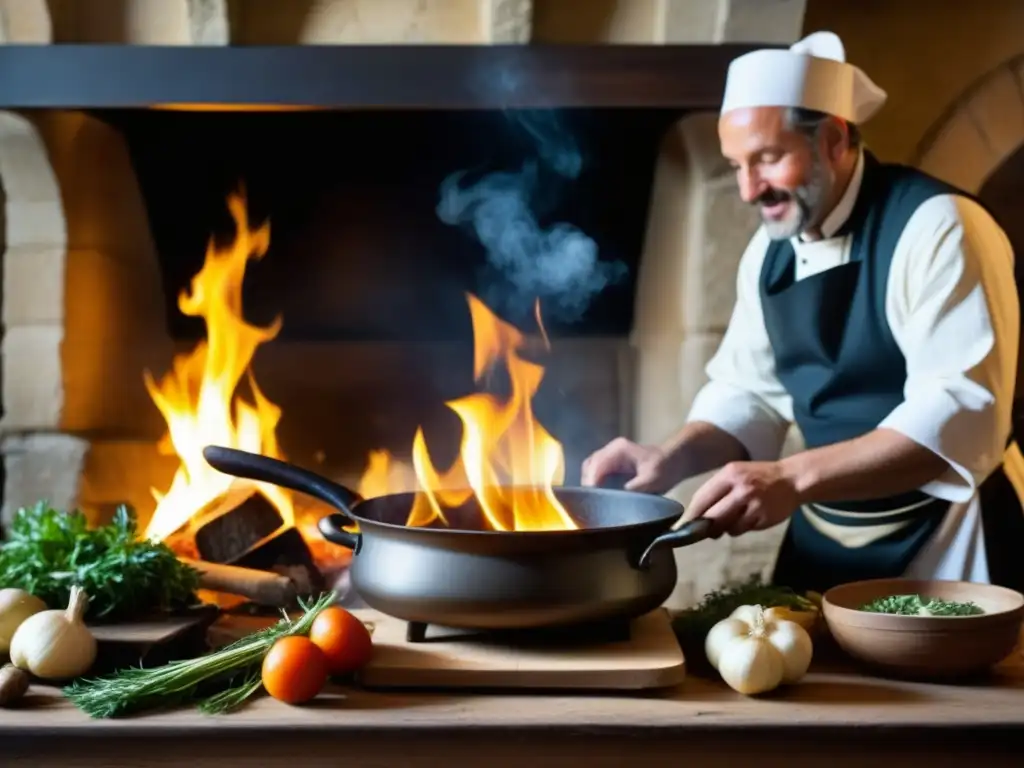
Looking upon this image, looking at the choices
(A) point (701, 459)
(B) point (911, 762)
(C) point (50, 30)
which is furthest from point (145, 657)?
(C) point (50, 30)

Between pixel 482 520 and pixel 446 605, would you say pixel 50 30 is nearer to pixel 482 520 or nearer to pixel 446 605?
pixel 482 520

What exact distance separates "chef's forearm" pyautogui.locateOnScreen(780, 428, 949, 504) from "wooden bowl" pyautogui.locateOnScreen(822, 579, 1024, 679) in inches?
9.9

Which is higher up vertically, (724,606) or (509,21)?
(509,21)

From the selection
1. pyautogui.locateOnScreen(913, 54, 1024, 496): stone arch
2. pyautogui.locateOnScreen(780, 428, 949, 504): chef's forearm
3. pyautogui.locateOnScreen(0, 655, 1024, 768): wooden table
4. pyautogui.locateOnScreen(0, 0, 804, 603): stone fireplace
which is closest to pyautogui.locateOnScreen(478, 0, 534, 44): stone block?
pyautogui.locateOnScreen(0, 0, 804, 603): stone fireplace

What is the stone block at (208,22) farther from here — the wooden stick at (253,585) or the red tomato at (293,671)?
the red tomato at (293,671)

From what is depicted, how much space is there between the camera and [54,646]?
1073 mm

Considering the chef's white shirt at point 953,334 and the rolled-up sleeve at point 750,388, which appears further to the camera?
the rolled-up sleeve at point 750,388

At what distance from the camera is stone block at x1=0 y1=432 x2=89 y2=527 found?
243 centimetres

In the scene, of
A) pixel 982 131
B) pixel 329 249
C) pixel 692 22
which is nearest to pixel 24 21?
pixel 329 249

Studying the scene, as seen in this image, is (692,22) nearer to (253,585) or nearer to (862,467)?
(862,467)

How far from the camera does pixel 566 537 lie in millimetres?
1069

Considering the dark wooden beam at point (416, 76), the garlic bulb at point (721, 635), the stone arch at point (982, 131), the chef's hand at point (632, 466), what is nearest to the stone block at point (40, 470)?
the dark wooden beam at point (416, 76)

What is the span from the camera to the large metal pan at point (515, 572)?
1.07 metres

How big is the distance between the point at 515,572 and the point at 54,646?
48 cm
